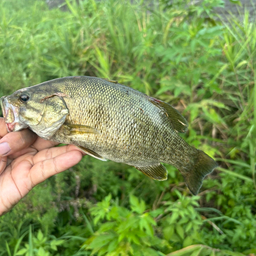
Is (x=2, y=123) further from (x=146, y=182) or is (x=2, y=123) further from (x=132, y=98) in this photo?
(x=146, y=182)

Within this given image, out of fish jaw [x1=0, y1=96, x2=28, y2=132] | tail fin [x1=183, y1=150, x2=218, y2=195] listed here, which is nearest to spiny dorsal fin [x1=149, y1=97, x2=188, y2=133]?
tail fin [x1=183, y1=150, x2=218, y2=195]

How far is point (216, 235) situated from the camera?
7.53 feet

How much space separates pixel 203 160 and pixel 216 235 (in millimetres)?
1031

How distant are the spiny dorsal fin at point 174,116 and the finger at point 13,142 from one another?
96cm

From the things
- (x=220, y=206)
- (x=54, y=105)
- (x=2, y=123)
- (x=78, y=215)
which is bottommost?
(x=220, y=206)

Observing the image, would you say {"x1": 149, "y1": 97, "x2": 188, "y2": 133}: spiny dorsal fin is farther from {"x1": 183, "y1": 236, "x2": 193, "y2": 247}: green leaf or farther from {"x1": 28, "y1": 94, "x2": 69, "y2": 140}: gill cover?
{"x1": 183, "y1": 236, "x2": 193, "y2": 247}: green leaf

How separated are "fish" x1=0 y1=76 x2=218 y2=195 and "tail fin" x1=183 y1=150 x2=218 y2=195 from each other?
14.6 inches

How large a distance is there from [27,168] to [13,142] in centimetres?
24

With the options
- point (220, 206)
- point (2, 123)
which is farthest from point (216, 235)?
point (2, 123)

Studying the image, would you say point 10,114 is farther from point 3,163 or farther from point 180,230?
point 180,230

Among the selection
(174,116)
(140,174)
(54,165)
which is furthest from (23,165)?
(140,174)

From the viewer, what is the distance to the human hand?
1.61 meters

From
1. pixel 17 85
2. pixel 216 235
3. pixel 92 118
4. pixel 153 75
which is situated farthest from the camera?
pixel 153 75

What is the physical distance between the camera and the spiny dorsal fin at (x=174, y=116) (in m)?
1.63
